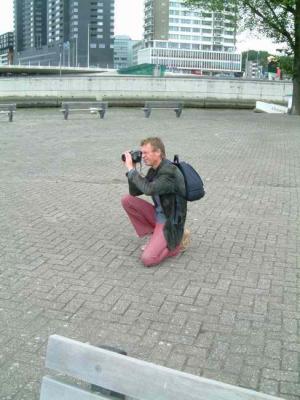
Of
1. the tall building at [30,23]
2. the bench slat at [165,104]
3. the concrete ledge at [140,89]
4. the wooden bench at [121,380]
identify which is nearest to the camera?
the wooden bench at [121,380]

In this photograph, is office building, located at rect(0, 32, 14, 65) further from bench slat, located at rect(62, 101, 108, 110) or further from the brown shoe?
the brown shoe

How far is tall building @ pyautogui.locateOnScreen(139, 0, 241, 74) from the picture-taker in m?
130

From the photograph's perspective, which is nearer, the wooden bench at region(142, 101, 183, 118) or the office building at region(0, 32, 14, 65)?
the wooden bench at region(142, 101, 183, 118)

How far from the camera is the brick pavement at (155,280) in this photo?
3596 millimetres

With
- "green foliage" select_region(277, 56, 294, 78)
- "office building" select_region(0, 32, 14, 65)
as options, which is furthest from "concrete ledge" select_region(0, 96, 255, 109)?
"office building" select_region(0, 32, 14, 65)

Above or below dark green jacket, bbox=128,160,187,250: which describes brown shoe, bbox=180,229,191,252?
below

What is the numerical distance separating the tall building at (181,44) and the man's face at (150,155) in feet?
403

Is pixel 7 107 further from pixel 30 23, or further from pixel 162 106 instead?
pixel 30 23

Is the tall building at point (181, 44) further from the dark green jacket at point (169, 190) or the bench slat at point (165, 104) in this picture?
the dark green jacket at point (169, 190)

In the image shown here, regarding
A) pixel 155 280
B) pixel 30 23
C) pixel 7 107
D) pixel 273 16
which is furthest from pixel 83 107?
pixel 30 23

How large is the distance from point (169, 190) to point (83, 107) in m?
19.3

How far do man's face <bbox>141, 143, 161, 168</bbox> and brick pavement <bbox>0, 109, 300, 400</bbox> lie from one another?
106cm

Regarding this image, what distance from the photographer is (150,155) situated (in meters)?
→ 5.15

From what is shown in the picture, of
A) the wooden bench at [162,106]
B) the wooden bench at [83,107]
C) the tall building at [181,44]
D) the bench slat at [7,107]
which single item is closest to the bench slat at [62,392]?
the bench slat at [7,107]
